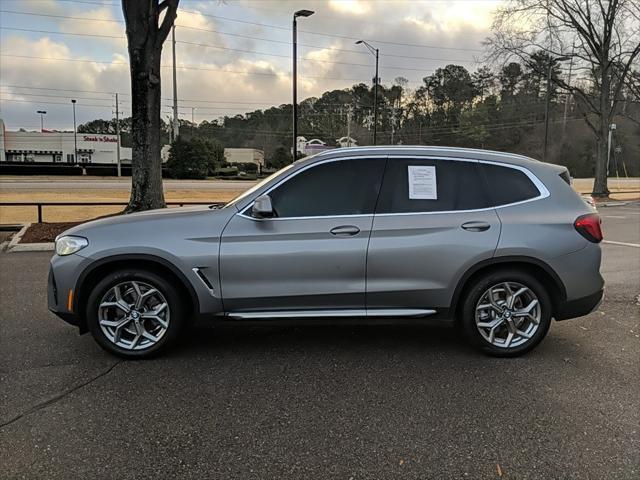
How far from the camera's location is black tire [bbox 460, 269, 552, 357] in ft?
14.1

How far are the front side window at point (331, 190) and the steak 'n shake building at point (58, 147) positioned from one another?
304 feet

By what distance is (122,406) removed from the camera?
3.51 metres

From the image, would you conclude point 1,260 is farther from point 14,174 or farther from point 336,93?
point 336,93

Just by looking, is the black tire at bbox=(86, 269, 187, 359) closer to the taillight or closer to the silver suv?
the silver suv

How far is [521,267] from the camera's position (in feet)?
14.3

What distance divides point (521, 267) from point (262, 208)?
7.21 feet

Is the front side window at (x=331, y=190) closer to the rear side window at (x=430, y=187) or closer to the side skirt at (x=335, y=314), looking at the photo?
the rear side window at (x=430, y=187)

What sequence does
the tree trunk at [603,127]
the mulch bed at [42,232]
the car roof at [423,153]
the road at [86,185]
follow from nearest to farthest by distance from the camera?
the car roof at [423,153]
the mulch bed at [42,232]
the tree trunk at [603,127]
the road at [86,185]

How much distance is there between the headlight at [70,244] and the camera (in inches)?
165

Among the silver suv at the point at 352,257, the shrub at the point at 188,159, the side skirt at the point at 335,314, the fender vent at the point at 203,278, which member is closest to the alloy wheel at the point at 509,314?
the silver suv at the point at 352,257

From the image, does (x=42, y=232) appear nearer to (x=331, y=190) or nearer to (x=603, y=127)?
(x=331, y=190)

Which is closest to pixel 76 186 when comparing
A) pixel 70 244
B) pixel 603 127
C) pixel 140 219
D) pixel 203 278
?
pixel 603 127

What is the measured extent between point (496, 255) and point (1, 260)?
8.58 metres

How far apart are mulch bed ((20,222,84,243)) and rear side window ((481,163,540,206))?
9600 mm
